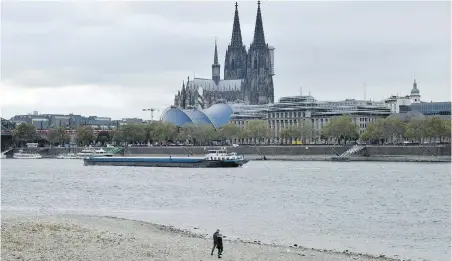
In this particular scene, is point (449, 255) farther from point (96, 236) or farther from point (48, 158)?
point (48, 158)

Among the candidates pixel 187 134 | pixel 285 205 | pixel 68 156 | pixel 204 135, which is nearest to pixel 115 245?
pixel 285 205

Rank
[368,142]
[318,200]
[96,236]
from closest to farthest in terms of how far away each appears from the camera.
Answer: [96,236] → [318,200] → [368,142]

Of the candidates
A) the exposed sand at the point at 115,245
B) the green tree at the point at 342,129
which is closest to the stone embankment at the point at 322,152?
the green tree at the point at 342,129

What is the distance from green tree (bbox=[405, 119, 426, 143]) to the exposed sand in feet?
352

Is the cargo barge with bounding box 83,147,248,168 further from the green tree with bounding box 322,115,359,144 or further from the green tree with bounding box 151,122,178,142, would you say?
the green tree with bounding box 151,122,178,142

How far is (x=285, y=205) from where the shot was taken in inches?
2148

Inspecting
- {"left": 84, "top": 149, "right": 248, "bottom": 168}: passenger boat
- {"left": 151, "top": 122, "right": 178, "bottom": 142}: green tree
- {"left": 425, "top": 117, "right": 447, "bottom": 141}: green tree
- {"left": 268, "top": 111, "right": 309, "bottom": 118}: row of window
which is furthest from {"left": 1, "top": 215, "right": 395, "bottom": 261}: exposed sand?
{"left": 268, "top": 111, "right": 309, "bottom": 118}: row of window

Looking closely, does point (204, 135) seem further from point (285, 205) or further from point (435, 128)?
point (285, 205)

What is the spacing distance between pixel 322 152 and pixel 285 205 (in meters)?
85.7

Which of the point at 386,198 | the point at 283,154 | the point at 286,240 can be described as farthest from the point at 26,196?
the point at 283,154

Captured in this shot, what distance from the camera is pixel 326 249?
114 feet

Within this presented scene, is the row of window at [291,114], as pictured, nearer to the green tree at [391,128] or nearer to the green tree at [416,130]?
the green tree at [391,128]

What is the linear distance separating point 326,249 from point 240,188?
35173 mm

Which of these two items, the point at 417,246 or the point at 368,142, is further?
the point at 368,142
